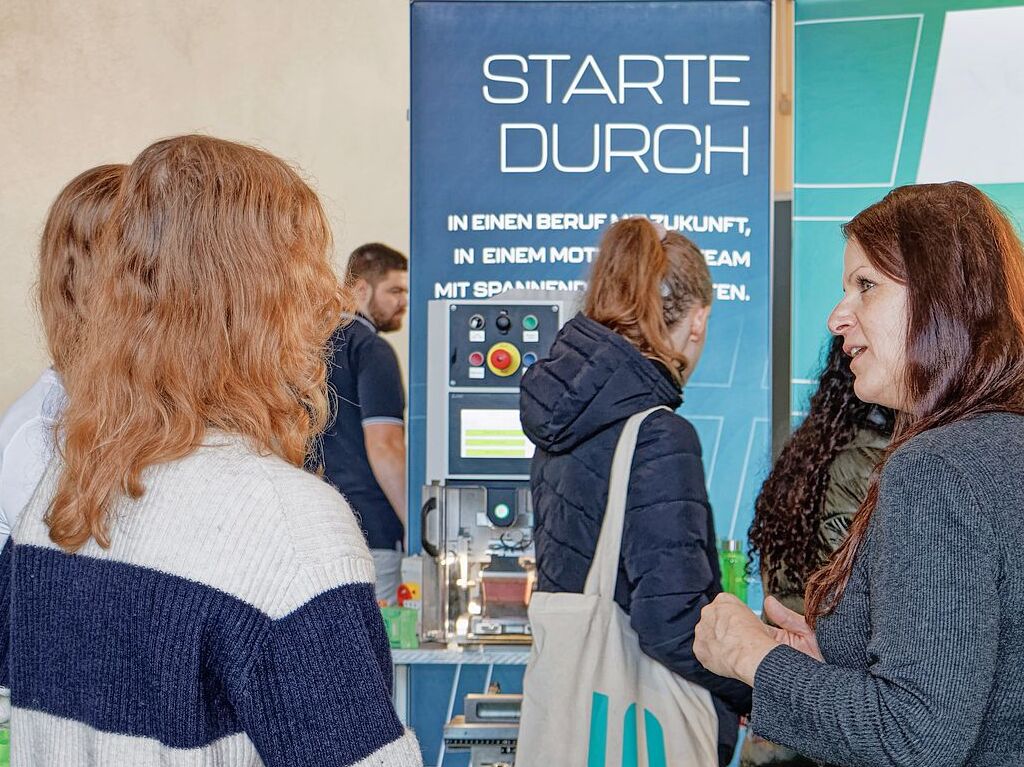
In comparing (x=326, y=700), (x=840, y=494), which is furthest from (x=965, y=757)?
(x=840, y=494)

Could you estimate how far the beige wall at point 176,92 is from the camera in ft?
21.3

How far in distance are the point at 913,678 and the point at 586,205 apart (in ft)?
10.2

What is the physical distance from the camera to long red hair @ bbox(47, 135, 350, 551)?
4.07ft

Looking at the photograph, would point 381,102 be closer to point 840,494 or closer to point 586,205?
point 586,205

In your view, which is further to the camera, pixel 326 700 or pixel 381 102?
pixel 381 102

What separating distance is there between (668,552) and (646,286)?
58 cm

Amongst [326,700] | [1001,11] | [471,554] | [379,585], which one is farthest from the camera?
[379,585]

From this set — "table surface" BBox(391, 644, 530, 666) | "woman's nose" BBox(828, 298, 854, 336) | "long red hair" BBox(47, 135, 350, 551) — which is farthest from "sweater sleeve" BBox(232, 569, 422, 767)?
"table surface" BBox(391, 644, 530, 666)

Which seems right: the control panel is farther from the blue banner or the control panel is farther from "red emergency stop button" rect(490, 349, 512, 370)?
the blue banner

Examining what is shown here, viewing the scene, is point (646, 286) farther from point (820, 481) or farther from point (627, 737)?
point (627, 737)

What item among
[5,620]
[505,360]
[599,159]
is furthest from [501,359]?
[5,620]

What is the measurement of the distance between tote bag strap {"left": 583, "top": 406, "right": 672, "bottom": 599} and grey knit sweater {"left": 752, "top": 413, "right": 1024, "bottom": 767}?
3.13ft

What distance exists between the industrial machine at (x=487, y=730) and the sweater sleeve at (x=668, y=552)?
3.24ft

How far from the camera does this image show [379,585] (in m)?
4.82
